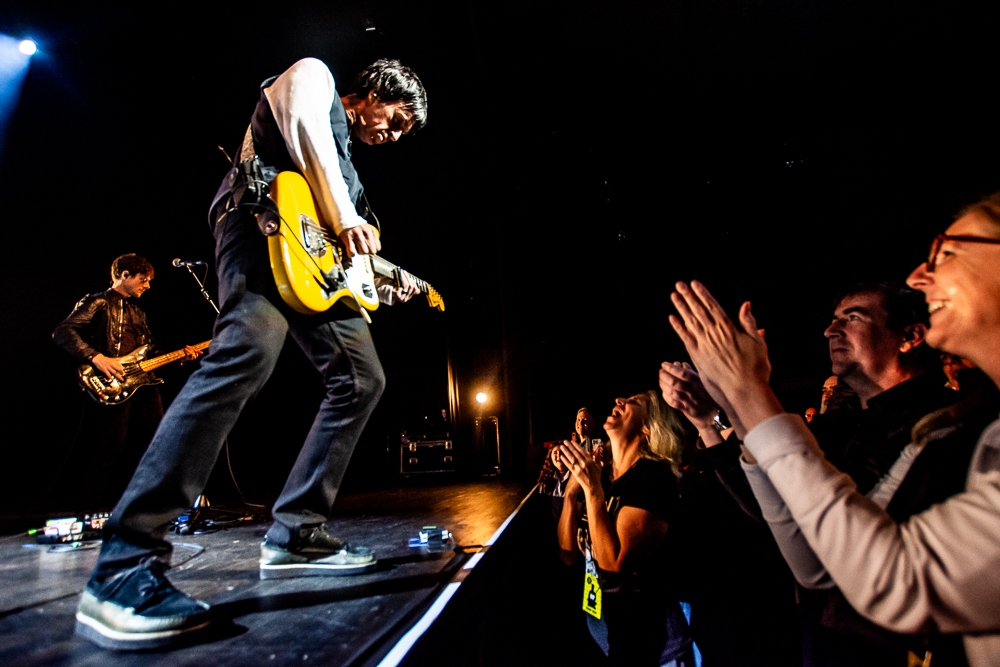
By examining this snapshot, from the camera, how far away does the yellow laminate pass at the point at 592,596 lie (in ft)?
6.97

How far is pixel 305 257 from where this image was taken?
56.1 inches

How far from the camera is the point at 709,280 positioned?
8.70 m

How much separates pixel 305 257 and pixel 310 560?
911 mm

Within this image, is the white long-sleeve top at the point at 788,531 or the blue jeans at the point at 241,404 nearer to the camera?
the white long-sleeve top at the point at 788,531

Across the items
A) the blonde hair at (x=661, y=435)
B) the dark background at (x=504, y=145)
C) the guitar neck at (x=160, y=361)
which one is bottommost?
the blonde hair at (x=661, y=435)

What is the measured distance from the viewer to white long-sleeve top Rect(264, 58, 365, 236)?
1397 mm

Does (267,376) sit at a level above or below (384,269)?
below

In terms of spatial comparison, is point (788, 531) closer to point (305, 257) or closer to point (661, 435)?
point (305, 257)

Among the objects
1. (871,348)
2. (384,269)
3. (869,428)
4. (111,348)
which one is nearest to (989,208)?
(869,428)

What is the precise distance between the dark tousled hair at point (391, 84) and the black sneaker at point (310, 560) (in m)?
1.51

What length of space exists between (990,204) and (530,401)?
9950 mm

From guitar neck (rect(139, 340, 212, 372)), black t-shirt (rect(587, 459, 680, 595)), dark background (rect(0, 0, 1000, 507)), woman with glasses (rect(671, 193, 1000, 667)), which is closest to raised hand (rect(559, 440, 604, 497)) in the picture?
black t-shirt (rect(587, 459, 680, 595))

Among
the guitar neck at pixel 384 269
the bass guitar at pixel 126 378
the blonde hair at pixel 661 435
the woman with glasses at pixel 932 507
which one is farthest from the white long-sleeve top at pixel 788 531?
the bass guitar at pixel 126 378

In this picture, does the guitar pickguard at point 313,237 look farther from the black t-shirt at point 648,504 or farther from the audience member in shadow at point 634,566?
the black t-shirt at point 648,504
